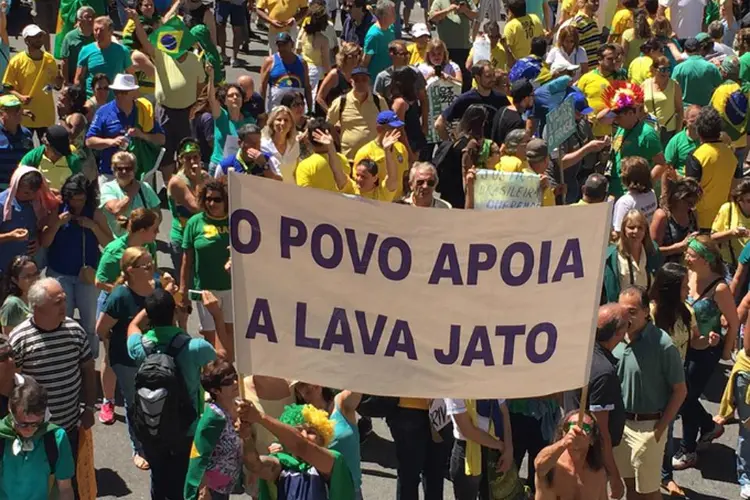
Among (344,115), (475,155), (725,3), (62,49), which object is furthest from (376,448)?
(725,3)

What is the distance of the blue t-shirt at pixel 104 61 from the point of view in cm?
1298

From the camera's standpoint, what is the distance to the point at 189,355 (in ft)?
23.9

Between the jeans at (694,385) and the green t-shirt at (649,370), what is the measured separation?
1.15 m

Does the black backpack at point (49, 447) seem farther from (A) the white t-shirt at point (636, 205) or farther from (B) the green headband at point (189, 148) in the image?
(A) the white t-shirt at point (636, 205)

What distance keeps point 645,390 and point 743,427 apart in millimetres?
997

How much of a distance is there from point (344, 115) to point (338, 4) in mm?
8244

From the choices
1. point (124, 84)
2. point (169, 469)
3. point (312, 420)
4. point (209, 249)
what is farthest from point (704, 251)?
point (124, 84)

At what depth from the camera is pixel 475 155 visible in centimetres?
1061

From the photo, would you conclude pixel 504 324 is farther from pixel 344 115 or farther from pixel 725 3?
pixel 725 3

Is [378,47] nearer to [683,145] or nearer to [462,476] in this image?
[683,145]

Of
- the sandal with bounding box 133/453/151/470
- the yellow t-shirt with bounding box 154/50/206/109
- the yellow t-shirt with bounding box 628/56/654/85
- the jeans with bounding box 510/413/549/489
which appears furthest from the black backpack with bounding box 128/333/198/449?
the yellow t-shirt with bounding box 628/56/654/85

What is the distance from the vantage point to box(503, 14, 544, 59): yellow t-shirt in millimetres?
15234

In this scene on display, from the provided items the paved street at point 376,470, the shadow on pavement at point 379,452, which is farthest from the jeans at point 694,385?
the shadow on pavement at point 379,452

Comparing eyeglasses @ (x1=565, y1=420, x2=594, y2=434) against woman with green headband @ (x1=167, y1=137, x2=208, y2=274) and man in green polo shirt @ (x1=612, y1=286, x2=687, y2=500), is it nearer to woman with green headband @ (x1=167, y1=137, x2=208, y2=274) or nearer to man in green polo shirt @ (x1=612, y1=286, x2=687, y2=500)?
man in green polo shirt @ (x1=612, y1=286, x2=687, y2=500)
